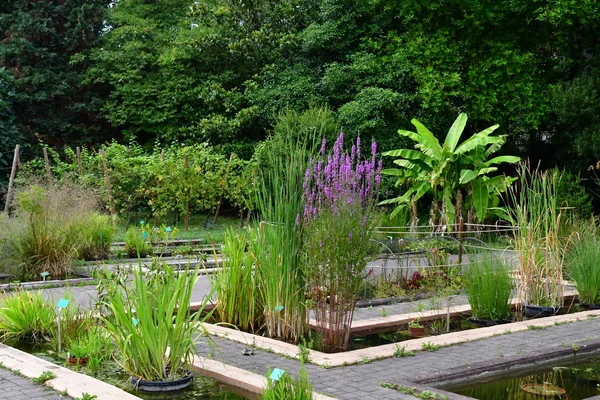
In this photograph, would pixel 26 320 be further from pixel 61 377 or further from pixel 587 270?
pixel 587 270

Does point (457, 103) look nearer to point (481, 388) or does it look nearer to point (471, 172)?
point (471, 172)

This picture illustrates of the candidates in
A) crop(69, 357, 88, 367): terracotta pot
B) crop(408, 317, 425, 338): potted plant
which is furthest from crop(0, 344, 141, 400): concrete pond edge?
crop(408, 317, 425, 338): potted plant

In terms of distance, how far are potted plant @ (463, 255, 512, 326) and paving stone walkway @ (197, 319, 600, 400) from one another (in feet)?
2.02

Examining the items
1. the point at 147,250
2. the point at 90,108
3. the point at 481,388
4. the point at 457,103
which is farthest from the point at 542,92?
the point at 481,388

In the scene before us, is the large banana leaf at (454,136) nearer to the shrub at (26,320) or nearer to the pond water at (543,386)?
the pond water at (543,386)

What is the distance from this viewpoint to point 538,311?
836 cm

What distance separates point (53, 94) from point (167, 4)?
5593mm

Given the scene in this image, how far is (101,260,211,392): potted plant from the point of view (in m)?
5.12

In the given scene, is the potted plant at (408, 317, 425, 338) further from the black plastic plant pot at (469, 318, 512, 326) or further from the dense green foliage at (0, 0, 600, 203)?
the dense green foliage at (0, 0, 600, 203)

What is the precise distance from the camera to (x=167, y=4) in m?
27.7

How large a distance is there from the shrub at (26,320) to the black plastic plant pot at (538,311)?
5218mm

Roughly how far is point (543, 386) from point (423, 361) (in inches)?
38.1

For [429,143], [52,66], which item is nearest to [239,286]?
[429,143]

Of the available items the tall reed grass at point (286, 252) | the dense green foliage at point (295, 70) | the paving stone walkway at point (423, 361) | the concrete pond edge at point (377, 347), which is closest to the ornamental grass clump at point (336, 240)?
the tall reed grass at point (286, 252)
